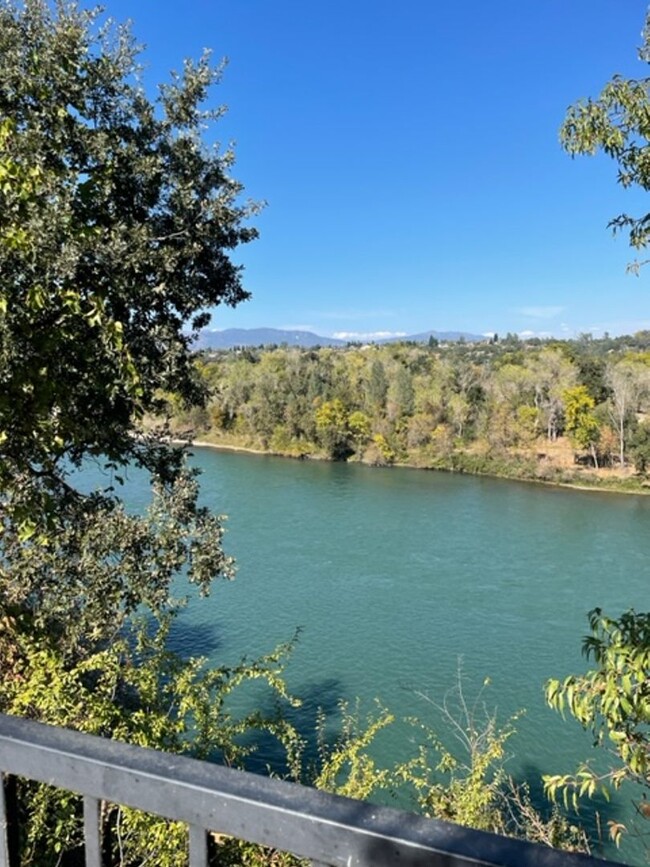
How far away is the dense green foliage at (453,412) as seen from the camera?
42781 millimetres

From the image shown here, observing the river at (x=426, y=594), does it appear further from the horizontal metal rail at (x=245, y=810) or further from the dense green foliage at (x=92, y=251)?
the horizontal metal rail at (x=245, y=810)

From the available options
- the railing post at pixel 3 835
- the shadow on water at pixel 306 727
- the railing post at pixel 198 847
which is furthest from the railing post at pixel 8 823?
the shadow on water at pixel 306 727

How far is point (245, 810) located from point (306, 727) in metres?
13.2

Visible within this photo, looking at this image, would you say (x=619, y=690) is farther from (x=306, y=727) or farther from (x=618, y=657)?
(x=306, y=727)

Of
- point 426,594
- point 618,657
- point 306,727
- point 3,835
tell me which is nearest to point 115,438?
point 618,657

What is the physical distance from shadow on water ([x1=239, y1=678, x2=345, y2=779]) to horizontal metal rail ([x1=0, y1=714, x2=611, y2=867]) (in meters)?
9.75

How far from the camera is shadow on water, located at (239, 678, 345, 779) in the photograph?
11262mm

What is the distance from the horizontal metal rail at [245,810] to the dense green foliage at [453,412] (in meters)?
39.5

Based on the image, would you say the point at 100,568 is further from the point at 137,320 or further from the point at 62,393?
the point at 62,393

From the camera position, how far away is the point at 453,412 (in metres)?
49.2

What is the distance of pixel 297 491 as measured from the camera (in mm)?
36438

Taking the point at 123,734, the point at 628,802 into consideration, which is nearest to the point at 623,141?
the point at 123,734

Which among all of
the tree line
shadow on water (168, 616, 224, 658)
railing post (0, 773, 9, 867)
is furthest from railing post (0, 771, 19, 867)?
shadow on water (168, 616, 224, 658)

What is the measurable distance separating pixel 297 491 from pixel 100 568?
93.2 ft
